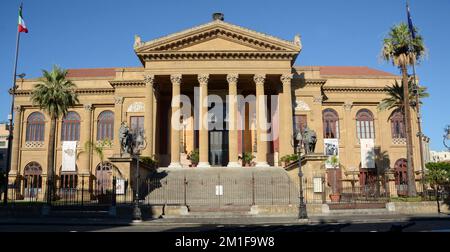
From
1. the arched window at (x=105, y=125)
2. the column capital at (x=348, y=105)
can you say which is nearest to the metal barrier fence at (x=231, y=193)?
the column capital at (x=348, y=105)

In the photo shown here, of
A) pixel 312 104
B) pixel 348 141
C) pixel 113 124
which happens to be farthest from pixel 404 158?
pixel 113 124

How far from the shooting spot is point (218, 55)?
3734 cm

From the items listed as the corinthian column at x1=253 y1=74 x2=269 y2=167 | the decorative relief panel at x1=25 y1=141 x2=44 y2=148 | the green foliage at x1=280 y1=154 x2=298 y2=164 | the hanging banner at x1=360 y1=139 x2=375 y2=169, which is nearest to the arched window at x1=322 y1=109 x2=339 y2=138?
the hanging banner at x1=360 y1=139 x2=375 y2=169

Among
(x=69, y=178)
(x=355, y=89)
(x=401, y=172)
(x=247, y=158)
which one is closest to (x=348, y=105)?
(x=355, y=89)

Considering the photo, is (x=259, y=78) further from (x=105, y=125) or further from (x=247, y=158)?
(x=105, y=125)

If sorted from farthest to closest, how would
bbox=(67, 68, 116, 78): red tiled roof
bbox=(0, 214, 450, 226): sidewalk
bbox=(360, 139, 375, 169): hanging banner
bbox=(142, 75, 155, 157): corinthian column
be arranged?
bbox=(67, 68, 116, 78): red tiled roof
bbox=(360, 139, 375, 169): hanging banner
bbox=(142, 75, 155, 157): corinthian column
bbox=(0, 214, 450, 226): sidewalk

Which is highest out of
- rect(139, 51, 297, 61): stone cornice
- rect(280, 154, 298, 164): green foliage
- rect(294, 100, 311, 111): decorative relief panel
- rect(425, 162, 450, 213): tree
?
rect(139, 51, 297, 61): stone cornice

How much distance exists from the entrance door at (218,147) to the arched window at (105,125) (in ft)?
37.5

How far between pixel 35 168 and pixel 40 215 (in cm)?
2433

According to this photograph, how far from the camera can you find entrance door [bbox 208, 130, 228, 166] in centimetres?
4072

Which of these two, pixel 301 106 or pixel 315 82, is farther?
pixel 315 82

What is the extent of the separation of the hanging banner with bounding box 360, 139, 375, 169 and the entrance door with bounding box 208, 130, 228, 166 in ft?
47.6

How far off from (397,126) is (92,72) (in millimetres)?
36176

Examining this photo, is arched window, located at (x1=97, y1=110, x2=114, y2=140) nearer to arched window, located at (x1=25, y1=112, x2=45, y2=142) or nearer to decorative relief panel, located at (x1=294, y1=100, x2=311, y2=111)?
arched window, located at (x1=25, y1=112, x2=45, y2=142)
